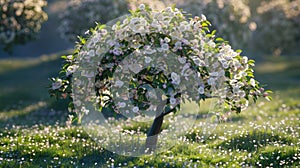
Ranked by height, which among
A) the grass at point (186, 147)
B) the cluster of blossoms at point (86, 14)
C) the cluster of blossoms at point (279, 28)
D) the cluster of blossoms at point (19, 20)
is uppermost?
the cluster of blossoms at point (279, 28)

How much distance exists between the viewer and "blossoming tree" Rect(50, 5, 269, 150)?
962 cm

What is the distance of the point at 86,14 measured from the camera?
27844 millimetres

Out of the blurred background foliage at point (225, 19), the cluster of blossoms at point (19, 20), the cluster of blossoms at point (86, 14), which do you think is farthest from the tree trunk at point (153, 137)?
the cluster of blossoms at point (86, 14)

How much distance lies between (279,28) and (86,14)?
50.8ft

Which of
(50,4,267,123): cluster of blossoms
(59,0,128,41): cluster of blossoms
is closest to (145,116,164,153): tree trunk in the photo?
(50,4,267,123): cluster of blossoms

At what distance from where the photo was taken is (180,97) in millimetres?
9742

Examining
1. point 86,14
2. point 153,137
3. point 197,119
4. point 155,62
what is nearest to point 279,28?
point 86,14

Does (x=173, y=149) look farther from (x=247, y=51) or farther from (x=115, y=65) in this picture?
(x=247, y=51)

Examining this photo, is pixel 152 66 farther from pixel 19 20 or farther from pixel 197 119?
pixel 19 20

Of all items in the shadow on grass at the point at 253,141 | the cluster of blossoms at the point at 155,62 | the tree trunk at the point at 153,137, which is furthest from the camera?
the shadow on grass at the point at 253,141

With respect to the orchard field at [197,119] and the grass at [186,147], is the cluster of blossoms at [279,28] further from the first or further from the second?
the grass at [186,147]

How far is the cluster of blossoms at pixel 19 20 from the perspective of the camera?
24016mm

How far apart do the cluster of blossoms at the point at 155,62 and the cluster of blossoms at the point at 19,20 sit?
15.1 metres

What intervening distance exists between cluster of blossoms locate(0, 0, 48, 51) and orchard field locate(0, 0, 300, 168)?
230 millimetres
